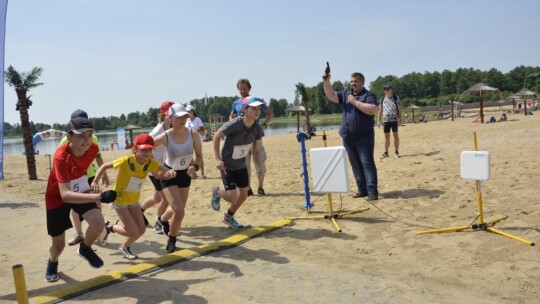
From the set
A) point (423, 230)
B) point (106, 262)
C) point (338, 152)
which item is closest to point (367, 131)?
point (338, 152)

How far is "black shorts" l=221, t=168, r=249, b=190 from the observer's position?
6.22 metres

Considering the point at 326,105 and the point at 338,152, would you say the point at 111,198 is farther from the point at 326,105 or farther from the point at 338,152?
the point at 326,105

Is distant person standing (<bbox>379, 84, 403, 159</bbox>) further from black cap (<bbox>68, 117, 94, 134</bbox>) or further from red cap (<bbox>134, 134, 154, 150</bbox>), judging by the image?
black cap (<bbox>68, 117, 94, 134</bbox>)

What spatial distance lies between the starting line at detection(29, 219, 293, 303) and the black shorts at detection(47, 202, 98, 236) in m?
0.60

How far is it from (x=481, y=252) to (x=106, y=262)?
443 centimetres

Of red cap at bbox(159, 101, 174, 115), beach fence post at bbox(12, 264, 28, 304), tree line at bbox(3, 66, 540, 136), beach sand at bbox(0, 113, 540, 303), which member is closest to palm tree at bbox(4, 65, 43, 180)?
beach sand at bbox(0, 113, 540, 303)

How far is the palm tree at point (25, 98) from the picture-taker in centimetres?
1420

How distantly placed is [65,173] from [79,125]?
503 millimetres

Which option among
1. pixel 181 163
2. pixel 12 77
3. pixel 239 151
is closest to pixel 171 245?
pixel 181 163

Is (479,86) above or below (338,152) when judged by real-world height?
above

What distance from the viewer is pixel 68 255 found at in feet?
18.7

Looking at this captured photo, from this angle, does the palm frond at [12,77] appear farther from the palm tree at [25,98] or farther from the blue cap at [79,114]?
the blue cap at [79,114]

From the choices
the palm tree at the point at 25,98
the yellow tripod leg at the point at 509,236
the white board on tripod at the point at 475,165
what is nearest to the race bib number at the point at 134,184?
the white board on tripod at the point at 475,165

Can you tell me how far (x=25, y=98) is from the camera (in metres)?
14.9
